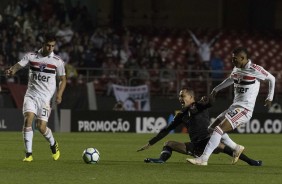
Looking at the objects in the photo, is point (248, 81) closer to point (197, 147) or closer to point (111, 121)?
point (197, 147)

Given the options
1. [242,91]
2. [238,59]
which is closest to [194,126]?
[242,91]

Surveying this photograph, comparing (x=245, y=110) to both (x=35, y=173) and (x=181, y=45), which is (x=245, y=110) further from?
(x=181, y=45)

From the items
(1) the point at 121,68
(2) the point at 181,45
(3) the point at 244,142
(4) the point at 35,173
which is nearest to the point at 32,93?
(4) the point at 35,173

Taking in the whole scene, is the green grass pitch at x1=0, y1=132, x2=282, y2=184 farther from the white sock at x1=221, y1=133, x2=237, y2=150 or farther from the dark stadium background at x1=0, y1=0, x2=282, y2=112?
the dark stadium background at x1=0, y1=0, x2=282, y2=112

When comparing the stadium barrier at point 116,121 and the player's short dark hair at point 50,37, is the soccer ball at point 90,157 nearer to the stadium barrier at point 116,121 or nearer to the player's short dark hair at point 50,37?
the player's short dark hair at point 50,37

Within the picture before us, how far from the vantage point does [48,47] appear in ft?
48.7

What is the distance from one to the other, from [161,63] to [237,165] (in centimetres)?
1686

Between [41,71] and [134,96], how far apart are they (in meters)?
14.9

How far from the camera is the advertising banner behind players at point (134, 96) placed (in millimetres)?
29641

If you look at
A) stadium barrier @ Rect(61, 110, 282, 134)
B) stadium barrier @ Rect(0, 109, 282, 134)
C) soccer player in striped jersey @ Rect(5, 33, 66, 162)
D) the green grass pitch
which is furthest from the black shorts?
stadium barrier @ Rect(61, 110, 282, 134)

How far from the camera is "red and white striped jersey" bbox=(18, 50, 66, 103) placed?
15.1m

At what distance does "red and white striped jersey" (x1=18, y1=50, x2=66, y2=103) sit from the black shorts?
232 cm

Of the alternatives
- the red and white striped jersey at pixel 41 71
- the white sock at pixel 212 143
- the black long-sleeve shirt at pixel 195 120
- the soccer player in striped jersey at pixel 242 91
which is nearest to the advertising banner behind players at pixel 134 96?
the red and white striped jersey at pixel 41 71

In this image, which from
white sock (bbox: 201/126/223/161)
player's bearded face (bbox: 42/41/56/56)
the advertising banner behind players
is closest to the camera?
white sock (bbox: 201/126/223/161)
